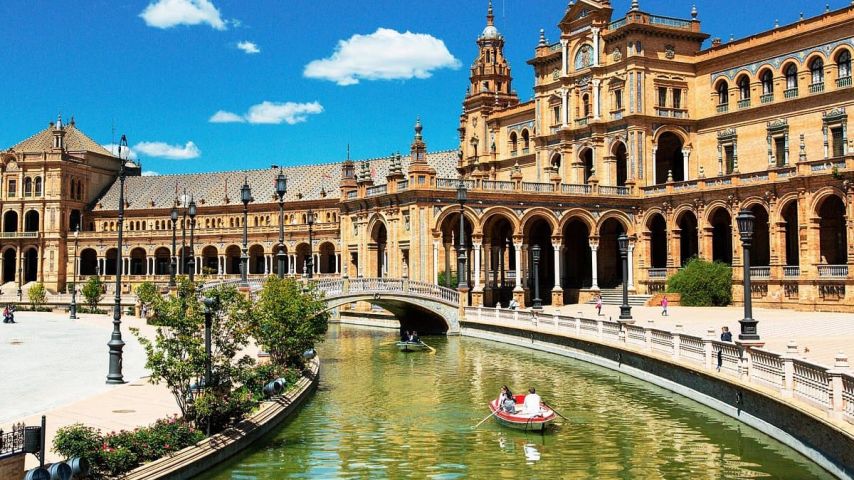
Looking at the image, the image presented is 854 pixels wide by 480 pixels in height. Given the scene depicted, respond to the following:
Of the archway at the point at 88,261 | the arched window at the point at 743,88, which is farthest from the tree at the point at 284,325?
the archway at the point at 88,261

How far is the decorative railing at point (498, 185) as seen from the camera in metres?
56.0

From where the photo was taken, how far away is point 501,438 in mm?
21672

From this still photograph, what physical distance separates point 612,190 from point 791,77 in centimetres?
1320

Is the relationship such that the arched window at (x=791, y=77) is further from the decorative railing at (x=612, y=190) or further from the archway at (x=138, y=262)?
the archway at (x=138, y=262)

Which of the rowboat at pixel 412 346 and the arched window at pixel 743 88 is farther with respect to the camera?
the arched window at pixel 743 88

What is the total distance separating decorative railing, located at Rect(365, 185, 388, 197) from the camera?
189 ft

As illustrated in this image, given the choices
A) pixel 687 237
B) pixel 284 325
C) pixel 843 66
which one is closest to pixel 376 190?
pixel 687 237

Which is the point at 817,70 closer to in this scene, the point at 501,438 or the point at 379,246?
the point at 379,246

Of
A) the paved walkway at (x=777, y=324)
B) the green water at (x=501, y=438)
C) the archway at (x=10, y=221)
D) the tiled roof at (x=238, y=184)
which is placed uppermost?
the tiled roof at (x=238, y=184)

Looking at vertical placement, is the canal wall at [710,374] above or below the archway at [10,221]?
below

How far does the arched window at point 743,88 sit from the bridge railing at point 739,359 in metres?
27.2

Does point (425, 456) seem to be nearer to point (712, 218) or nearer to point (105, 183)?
point (712, 218)

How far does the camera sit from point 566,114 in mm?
67500

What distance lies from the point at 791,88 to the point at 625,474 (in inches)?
1764
